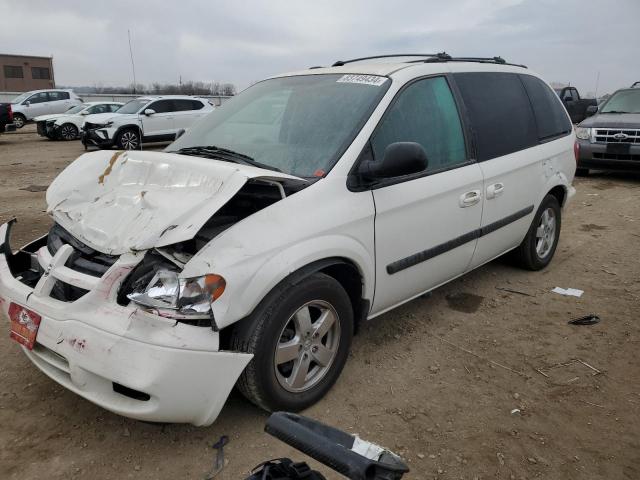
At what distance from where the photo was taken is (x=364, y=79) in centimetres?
316

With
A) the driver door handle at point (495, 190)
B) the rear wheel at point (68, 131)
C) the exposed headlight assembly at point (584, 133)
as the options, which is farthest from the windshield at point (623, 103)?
the rear wheel at point (68, 131)

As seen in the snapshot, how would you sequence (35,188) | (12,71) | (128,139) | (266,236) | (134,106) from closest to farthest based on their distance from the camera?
1. (266,236)
2. (35,188)
3. (128,139)
4. (134,106)
5. (12,71)

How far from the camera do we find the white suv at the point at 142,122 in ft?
46.9

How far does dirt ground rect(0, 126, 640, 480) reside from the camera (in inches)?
91.8

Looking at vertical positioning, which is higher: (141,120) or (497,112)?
(141,120)

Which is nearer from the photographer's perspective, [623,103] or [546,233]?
[546,233]

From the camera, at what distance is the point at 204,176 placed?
2525 mm

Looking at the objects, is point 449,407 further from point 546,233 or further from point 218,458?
point 546,233

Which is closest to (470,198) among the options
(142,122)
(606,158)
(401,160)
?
(401,160)

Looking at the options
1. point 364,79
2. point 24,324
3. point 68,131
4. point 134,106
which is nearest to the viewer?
point 24,324

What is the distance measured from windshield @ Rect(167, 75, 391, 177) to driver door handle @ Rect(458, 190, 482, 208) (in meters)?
0.91

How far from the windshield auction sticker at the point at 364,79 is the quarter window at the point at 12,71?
190 ft

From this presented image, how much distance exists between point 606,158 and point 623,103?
1.55 metres

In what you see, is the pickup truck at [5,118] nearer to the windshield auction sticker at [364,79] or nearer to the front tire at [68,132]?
the front tire at [68,132]
